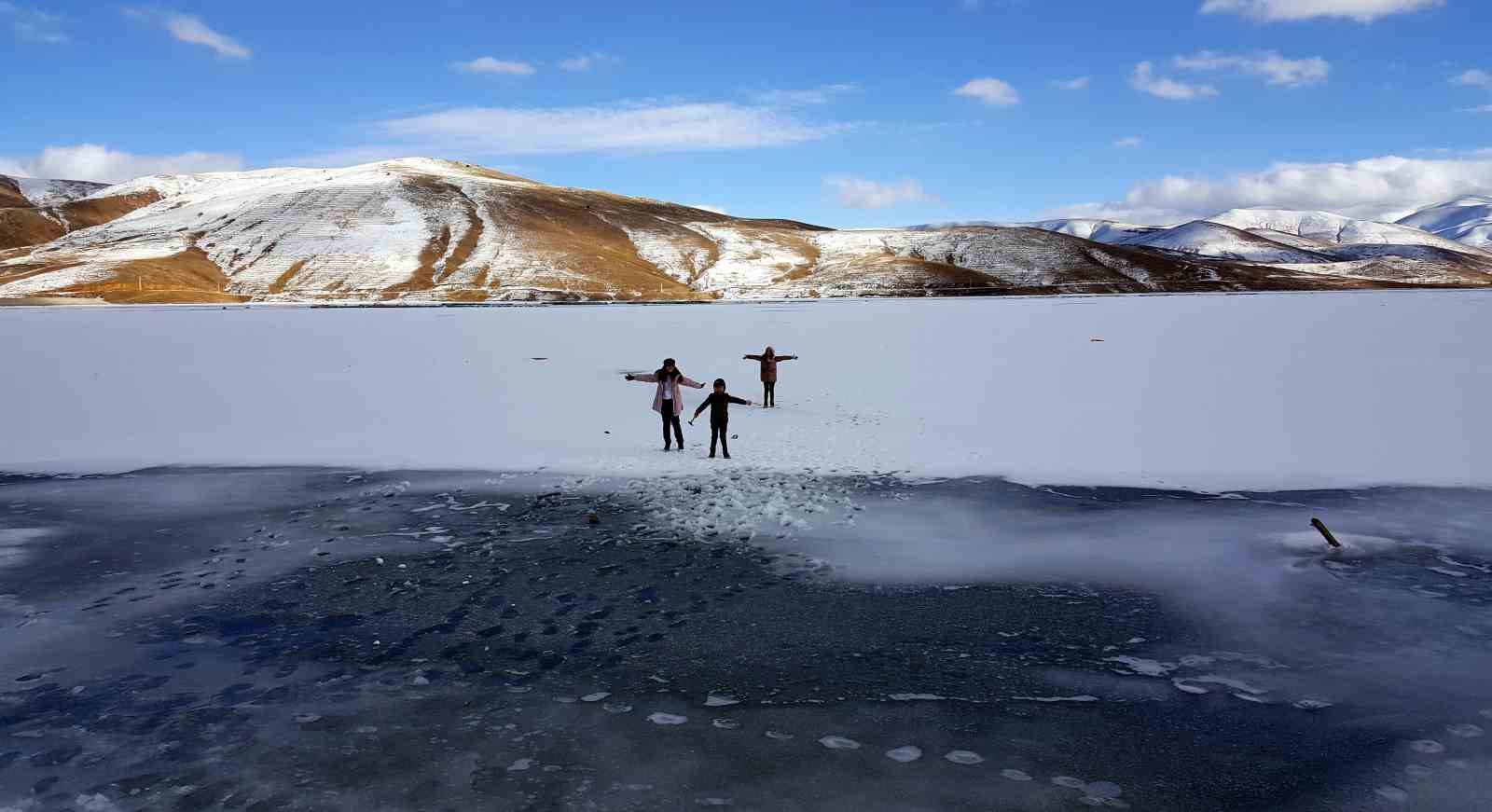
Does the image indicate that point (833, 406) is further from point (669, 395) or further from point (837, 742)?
point (837, 742)

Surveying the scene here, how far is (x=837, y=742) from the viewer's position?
6.91 metres

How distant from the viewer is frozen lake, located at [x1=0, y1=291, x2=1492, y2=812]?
6520 millimetres

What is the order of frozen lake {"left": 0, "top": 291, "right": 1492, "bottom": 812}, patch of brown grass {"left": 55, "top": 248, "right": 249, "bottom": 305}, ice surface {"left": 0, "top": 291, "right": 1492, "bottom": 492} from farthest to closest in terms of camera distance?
1. patch of brown grass {"left": 55, "top": 248, "right": 249, "bottom": 305}
2. ice surface {"left": 0, "top": 291, "right": 1492, "bottom": 492}
3. frozen lake {"left": 0, "top": 291, "right": 1492, "bottom": 812}

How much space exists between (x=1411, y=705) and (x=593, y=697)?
21.3ft

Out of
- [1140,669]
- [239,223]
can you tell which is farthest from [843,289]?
[1140,669]

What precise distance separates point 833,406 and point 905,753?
64.1 ft

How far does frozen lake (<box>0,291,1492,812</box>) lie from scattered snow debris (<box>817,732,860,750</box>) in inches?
0.8

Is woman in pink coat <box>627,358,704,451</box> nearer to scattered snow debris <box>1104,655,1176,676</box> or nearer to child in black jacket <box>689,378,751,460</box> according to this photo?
child in black jacket <box>689,378,751,460</box>

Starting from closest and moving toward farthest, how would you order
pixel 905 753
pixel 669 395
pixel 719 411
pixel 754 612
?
pixel 905 753
pixel 754 612
pixel 719 411
pixel 669 395

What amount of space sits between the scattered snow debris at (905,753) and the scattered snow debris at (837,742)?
25 cm

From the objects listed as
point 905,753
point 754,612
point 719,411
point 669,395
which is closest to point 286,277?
point 669,395

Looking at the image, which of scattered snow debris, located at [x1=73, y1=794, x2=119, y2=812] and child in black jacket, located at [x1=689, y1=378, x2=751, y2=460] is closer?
scattered snow debris, located at [x1=73, y1=794, x2=119, y2=812]

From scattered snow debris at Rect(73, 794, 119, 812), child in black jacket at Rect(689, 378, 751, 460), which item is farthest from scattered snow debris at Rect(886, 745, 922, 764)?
child in black jacket at Rect(689, 378, 751, 460)

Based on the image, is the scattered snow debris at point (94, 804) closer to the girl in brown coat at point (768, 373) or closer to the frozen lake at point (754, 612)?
the frozen lake at point (754, 612)
